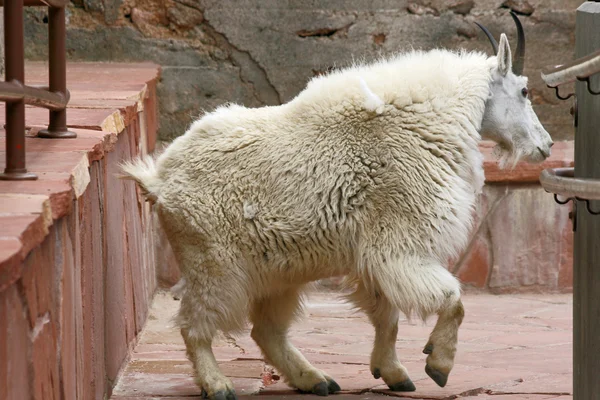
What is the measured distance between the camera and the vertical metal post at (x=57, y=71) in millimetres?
3854

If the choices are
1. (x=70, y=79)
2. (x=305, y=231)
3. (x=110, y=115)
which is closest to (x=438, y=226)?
(x=305, y=231)

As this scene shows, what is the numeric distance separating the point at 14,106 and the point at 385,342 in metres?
2.01

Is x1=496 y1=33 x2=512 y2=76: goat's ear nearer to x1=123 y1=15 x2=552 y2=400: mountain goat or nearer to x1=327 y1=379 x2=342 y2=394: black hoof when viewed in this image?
x1=123 y1=15 x2=552 y2=400: mountain goat

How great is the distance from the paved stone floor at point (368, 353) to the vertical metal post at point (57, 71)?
113cm

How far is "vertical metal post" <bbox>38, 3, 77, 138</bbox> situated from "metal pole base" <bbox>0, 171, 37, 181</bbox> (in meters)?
0.86

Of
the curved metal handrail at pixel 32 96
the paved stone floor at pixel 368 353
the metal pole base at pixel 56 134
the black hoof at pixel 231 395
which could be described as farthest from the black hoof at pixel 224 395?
the curved metal handrail at pixel 32 96

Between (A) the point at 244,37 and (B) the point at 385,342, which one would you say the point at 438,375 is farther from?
(A) the point at 244,37

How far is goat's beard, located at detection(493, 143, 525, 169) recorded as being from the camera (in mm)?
4367

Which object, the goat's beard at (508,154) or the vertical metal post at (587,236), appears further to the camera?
the goat's beard at (508,154)

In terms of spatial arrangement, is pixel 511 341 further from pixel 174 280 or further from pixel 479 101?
pixel 174 280

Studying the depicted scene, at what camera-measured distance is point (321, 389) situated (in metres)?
4.24

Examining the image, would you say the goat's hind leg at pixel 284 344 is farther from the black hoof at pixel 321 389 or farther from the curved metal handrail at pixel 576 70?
the curved metal handrail at pixel 576 70

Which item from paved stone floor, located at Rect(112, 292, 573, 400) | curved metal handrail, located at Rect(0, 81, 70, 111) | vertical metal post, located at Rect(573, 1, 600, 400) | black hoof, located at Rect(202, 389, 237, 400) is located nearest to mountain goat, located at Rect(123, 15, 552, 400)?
black hoof, located at Rect(202, 389, 237, 400)

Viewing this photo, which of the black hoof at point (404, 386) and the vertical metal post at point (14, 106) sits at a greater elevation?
the vertical metal post at point (14, 106)
